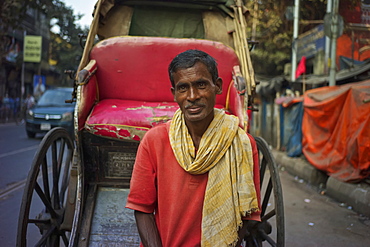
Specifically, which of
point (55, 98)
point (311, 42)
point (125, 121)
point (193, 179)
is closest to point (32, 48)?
point (55, 98)

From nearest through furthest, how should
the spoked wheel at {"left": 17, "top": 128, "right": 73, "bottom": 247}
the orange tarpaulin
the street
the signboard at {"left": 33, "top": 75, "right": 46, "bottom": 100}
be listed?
the spoked wheel at {"left": 17, "top": 128, "right": 73, "bottom": 247} < the street < the orange tarpaulin < the signboard at {"left": 33, "top": 75, "right": 46, "bottom": 100}

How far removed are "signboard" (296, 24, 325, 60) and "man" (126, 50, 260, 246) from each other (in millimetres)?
11072

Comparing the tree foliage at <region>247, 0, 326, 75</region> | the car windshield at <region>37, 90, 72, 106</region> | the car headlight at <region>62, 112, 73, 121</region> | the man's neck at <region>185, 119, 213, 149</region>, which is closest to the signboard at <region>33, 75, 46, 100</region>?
the car windshield at <region>37, 90, 72, 106</region>

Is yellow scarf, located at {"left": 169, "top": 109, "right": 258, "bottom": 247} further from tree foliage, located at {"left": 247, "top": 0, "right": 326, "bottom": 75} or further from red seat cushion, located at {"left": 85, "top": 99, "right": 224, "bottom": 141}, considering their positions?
tree foliage, located at {"left": 247, "top": 0, "right": 326, "bottom": 75}

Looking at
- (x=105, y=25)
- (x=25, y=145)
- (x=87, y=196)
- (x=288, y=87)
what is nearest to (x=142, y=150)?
(x=87, y=196)

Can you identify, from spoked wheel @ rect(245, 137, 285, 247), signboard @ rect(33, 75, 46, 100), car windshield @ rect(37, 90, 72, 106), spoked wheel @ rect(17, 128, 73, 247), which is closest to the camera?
spoked wheel @ rect(17, 128, 73, 247)

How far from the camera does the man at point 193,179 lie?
1.51 metres

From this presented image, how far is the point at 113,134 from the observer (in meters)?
2.45

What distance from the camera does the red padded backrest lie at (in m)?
3.17

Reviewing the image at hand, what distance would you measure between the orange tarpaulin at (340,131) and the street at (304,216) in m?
0.53

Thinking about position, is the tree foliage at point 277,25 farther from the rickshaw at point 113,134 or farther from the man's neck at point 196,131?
the man's neck at point 196,131

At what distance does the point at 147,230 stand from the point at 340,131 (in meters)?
4.87

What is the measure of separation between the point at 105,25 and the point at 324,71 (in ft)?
30.8

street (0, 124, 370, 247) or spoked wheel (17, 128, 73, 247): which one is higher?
spoked wheel (17, 128, 73, 247)
